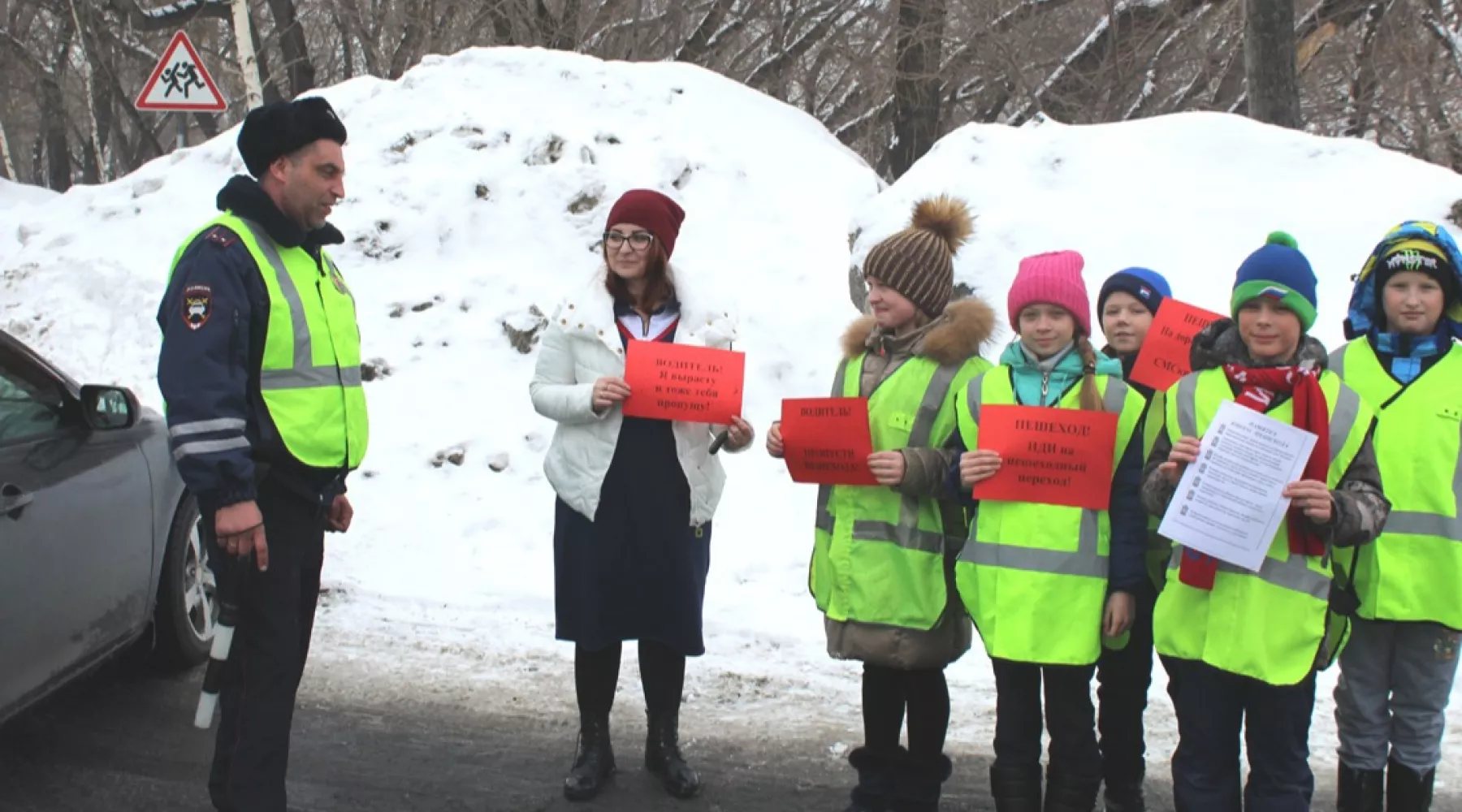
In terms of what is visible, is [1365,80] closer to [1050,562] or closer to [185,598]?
[1050,562]

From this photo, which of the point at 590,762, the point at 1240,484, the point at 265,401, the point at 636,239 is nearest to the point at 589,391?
the point at 636,239

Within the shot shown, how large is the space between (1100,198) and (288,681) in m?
6.90

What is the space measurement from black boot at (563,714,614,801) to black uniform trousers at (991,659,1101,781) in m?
1.32

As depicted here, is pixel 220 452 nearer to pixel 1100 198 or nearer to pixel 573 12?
pixel 1100 198

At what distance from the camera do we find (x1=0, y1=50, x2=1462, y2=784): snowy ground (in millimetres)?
5656

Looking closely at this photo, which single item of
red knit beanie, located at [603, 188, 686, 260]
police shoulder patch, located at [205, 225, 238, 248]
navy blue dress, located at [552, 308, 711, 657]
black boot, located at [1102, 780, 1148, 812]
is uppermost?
red knit beanie, located at [603, 188, 686, 260]

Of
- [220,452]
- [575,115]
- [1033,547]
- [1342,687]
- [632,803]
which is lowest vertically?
[632,803]

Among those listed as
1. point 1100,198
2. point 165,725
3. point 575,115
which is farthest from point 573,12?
point 165,725

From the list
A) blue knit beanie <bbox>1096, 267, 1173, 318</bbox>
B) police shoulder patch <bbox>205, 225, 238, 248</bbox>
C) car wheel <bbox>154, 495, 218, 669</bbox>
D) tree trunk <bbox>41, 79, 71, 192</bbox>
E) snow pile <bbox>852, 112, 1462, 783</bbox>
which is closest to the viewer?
police shoulder patch <bbox>205, 225, 238, 248</bbox>

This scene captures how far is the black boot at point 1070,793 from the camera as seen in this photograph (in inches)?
137

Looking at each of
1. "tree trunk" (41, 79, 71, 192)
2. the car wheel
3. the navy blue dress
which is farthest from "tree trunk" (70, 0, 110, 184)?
the navy blue dress

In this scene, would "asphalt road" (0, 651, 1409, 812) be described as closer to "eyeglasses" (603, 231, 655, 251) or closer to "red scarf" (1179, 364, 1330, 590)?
"red scarf" (1179, 364, 1330, 590)

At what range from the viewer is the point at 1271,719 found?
3199mm

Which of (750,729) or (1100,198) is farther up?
(1100,198)
